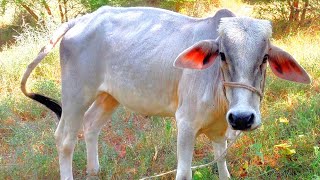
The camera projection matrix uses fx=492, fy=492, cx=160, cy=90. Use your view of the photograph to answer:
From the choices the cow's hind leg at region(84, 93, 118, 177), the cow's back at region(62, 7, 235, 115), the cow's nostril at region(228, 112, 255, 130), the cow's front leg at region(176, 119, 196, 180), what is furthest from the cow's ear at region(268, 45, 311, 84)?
the cow's hind leg at region(84, 93, 118, 177)

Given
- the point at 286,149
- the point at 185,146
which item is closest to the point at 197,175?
the point at 185,146

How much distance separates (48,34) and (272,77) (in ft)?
17.3

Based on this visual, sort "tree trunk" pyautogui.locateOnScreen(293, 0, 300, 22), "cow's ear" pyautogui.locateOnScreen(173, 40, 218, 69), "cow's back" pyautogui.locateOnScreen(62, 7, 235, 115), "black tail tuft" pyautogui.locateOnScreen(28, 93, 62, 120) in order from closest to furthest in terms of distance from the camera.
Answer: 1. "cow's ear" pyautogui.locateOnScreen(173, 40, 218, 69)
2. "cow's back" pyautogui.locateOnScreen(62, 7, 235, 115)
3. "black tail tuft" pyautogui.locateOnScreen(28, 93, 62, 120)
4. "tree trunk" pyautogui.locateOnScreen(293, 0, 300, 22)

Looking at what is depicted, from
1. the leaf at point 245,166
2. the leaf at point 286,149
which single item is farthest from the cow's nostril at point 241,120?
the leaf at point 245,166

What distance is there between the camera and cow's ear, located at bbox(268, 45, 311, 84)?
3.19 m

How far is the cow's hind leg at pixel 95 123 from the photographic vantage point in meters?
4.83

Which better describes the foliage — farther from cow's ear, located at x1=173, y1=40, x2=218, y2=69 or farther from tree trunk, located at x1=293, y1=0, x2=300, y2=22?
cow's ear, located at x1=173, y1=40, x2=218, y2=69

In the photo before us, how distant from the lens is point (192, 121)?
3.62 metres

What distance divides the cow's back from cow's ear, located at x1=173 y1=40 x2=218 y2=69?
0.47m

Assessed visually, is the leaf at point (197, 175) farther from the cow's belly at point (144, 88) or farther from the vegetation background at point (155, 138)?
the cow's belly at point (144, 88)

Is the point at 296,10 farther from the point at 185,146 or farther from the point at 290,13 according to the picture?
the point at 185,146

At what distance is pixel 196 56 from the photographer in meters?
3.25

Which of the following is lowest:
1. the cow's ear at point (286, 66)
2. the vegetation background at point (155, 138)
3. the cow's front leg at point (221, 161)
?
the vegetation background at point (155, 138)

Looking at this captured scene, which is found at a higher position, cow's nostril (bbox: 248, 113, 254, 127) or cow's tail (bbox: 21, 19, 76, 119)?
cow's nostril (bbox: 248, 113, 254, 127)
